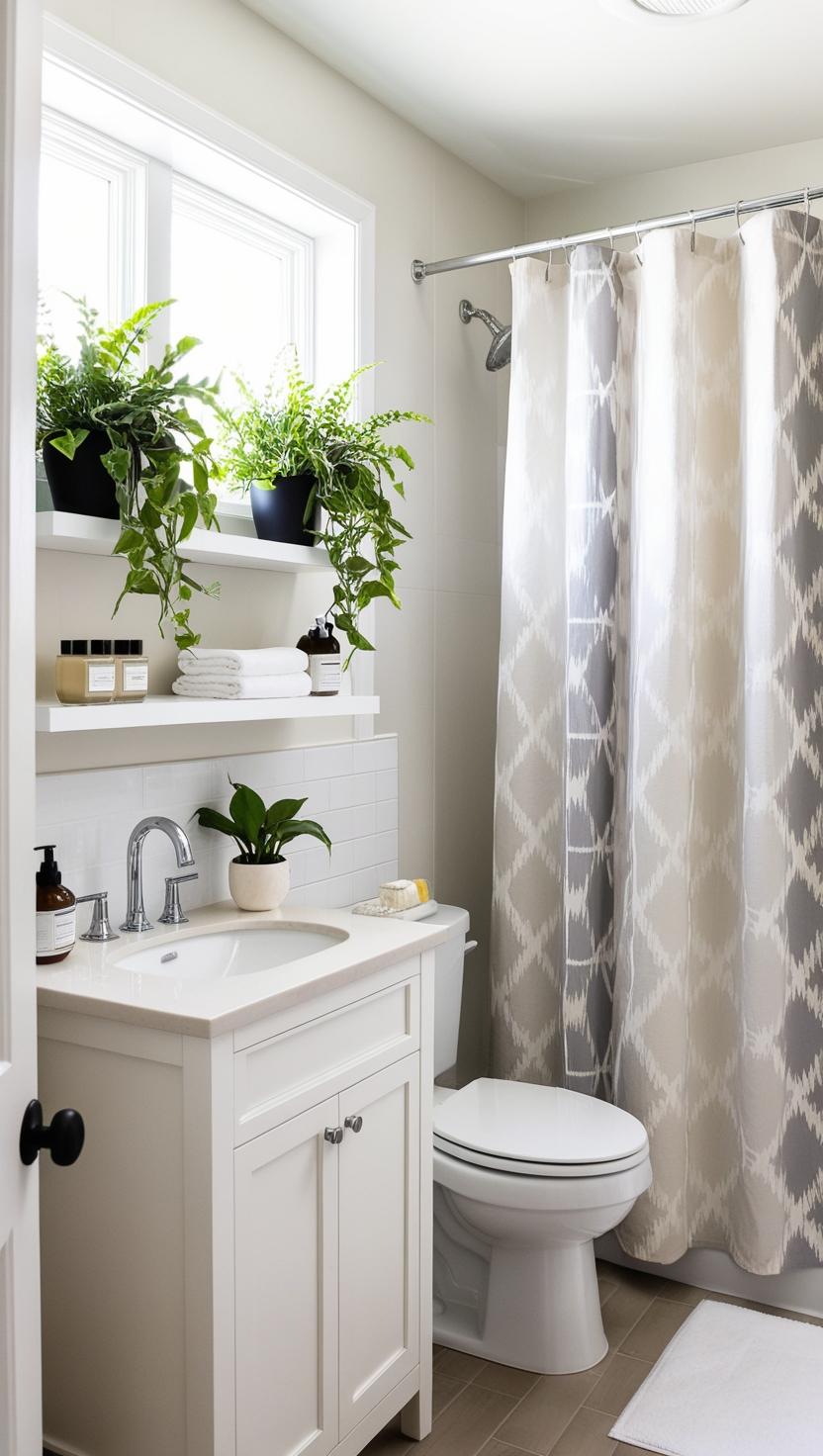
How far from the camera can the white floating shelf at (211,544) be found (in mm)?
1656

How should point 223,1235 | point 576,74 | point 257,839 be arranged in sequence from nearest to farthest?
point 223,1235 → point 257,839 → point 576,74

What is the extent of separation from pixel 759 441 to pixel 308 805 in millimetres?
1181

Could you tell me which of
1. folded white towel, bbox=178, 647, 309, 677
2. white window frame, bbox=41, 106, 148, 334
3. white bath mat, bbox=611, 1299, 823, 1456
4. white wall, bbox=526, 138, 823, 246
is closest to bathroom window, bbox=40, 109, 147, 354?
white window frame, bbox=41, 106, 148, 334

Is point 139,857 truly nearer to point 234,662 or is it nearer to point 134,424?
point 234,662

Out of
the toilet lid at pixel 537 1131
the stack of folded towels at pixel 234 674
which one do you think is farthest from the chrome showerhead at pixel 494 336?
the toilet lid at pixel 537 1131

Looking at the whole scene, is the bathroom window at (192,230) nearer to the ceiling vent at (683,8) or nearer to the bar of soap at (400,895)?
the ceiling vent at (683,8)

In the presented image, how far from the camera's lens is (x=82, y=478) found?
1.70 m

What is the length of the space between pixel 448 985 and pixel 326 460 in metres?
1.13

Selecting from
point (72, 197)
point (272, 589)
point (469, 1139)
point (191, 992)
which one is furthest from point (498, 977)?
point (72, 197)

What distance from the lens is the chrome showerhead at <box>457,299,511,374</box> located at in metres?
2.88

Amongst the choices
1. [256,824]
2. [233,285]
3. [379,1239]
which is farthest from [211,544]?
[379,1239]

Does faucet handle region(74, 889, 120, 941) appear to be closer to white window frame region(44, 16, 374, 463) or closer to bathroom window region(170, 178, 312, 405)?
white window frame region(44, 16, 374, 463)

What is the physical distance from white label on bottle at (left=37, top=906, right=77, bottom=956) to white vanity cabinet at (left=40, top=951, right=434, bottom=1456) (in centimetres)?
10

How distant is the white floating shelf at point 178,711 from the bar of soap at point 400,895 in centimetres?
37
